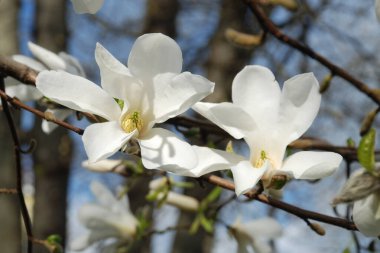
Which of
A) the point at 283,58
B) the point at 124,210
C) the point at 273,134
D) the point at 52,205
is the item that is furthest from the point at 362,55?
the point at 273,134

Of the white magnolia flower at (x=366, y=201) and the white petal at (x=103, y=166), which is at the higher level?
the white magnolia flower at (x=366, y=201)

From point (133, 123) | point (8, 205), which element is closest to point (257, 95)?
point (133, 123)

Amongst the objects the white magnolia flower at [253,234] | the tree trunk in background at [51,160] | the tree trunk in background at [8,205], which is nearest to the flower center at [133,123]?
the white magnolia flower at [253,234]

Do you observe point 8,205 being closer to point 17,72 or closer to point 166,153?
point 17,72

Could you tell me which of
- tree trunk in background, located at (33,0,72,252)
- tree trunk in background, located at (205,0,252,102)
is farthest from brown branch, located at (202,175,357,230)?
tree trunk in background, located at (205,0,252,102)

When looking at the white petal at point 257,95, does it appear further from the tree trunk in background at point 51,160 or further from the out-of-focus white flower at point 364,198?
the tree trunk in background at point 51,160

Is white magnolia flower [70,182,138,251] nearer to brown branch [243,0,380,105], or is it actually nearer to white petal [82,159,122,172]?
white petal [82,159,122,172]
